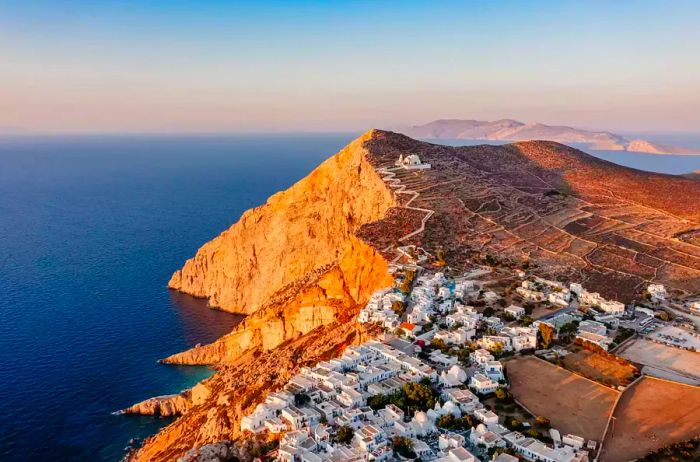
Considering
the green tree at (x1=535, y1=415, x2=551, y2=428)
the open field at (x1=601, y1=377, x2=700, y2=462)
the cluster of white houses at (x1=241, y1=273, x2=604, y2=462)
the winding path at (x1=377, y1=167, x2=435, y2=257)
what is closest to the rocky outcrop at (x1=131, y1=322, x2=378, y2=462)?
the cluster of white houses at (x1=241, y1=273, x2=604, y2=462)

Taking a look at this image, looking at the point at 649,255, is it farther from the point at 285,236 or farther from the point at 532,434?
the point at 285,236

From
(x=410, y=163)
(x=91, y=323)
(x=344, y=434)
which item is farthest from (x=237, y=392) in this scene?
(x=410, y=163)

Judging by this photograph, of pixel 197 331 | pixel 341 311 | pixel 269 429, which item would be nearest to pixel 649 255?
pixel 341 311

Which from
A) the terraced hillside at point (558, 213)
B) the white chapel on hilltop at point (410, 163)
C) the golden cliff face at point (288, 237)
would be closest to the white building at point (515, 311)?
the terraced hillside at point (558, 213)

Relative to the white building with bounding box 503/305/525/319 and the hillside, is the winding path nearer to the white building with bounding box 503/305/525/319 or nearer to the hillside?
the hillside

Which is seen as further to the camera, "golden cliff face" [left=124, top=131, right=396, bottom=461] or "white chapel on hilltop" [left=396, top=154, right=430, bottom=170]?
"white chapel on hilltop" [left=396, top=154, right=430, bottom=170]
